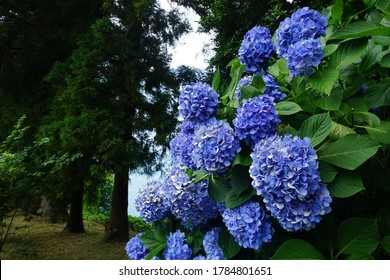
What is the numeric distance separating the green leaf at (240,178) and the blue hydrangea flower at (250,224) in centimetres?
4

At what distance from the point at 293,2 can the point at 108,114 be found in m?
2.76

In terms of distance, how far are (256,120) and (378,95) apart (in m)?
0.31

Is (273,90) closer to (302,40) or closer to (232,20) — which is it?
(302,40)

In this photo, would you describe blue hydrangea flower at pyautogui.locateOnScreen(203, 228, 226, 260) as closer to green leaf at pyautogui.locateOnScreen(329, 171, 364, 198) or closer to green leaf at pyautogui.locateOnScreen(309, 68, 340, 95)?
green leaf at pyautogui.locateOnScreen(329, 171, 364, 198)

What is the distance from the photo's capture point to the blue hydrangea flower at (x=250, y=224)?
0.79 meters

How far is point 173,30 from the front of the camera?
21.0 ft

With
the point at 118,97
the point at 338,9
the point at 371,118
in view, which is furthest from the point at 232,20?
the point at 371,118

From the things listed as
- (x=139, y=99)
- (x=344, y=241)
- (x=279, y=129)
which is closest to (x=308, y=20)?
(x=279, y=129)

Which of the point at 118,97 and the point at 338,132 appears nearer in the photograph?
the point at 338,132

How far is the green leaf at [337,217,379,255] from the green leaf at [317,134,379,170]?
0.13 m

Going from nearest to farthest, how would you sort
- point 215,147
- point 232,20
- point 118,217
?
1. point 215,147
2. point 232,20
3. point 118,217

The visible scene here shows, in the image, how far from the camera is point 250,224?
79cm

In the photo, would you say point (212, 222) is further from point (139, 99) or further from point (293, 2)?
point (139, 99)

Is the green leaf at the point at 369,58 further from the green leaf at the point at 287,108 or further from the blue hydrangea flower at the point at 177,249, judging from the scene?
the blue hydrangea flower at the point at 177,249
